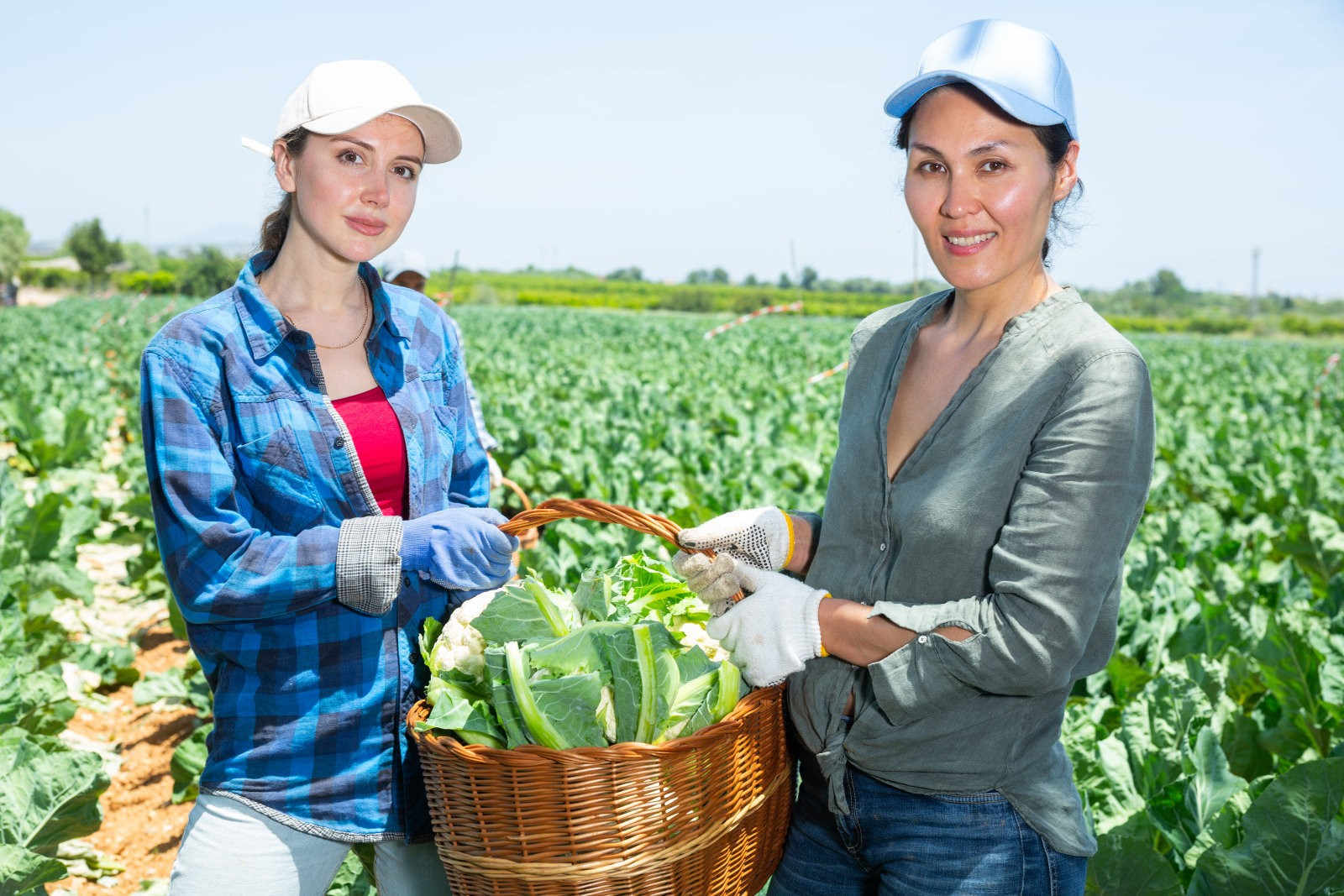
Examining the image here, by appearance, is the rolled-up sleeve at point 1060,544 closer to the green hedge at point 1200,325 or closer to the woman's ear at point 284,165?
the woman's ear at point 284,165

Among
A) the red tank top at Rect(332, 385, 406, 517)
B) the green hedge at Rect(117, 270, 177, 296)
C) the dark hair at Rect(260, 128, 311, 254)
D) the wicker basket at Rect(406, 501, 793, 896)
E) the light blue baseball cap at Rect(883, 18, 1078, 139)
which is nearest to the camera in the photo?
the wicker basket at Rect(406, 501, 793, 896)

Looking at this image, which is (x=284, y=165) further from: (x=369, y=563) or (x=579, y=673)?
(x=579, y=673)

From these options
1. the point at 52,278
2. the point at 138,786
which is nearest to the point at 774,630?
the point at 138,786

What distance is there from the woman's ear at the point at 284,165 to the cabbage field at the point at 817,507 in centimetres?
155

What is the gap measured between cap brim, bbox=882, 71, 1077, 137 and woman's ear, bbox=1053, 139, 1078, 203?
0.03 metres

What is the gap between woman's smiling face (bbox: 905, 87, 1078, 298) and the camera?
5.68 ft

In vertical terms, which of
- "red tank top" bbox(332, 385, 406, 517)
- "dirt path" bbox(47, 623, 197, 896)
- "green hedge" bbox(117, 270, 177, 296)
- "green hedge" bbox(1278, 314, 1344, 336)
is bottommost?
"dirt path" bbox(47, 623, 197, 896)

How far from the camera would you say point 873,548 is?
1.88 metres

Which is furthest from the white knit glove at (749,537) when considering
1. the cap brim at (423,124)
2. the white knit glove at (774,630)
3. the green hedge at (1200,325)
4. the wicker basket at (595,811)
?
the green hedge at (1200,325)

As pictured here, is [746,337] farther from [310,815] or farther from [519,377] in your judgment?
[310,815]

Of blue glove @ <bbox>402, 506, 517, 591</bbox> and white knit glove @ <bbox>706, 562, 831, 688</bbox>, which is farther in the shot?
blue glove @ <bbox>402, 506, 517, 591</bbox>

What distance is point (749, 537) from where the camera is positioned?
205 cm

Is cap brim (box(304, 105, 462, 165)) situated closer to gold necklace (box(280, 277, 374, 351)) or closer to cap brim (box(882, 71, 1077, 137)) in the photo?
gold necklace (box(280, 277, 374, 351))

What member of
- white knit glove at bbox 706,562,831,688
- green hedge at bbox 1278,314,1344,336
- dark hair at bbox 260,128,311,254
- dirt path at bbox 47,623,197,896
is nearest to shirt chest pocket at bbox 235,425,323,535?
dark hair at bbox 260,128,311,254
